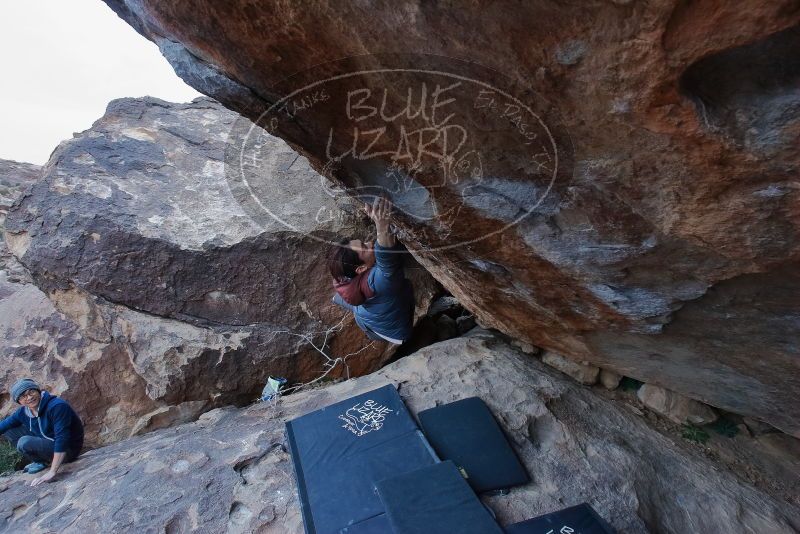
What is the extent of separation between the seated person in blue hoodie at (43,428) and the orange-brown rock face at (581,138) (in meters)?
2.77

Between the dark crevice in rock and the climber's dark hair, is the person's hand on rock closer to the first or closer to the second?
the climber's dark hair

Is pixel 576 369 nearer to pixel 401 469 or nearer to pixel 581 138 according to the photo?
pixel 401 469

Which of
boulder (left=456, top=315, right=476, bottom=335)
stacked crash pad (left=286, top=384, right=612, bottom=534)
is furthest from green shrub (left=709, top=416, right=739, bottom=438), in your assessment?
boulder (left=456, top=315, right=476, bottom=335)

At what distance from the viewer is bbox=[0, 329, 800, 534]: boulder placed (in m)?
2.54

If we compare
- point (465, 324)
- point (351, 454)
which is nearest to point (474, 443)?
point (351, 454)

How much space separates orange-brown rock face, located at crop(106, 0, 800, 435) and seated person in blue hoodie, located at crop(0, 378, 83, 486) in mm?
2770

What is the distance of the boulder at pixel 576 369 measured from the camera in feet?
12.6

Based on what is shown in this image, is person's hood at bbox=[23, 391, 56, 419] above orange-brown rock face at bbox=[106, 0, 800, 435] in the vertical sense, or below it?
below

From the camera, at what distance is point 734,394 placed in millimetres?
2826

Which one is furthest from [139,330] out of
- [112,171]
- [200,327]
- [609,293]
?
[609,293]

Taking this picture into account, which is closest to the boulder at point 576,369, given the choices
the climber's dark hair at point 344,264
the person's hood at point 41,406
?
the climber's dark hair at point 344,264

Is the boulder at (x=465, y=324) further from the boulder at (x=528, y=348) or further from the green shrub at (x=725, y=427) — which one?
the green shrub at (x=725, y=427)

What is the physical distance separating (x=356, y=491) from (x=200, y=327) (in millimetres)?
2417

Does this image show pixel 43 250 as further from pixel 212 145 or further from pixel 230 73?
pixel 230 73
